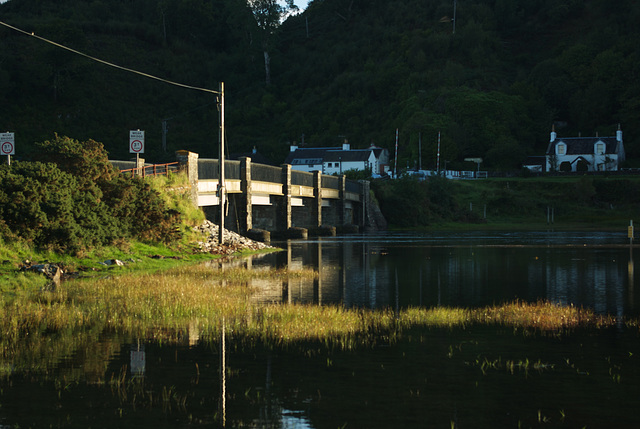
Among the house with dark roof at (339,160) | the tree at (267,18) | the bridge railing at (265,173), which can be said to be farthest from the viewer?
the tree at (267,18)

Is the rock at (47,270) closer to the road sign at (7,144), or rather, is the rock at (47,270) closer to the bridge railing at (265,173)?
the road sign at (7,144)

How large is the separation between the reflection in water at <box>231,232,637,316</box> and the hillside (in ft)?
221

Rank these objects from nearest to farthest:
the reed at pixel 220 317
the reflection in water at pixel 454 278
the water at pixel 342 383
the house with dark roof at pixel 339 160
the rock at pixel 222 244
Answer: the water at pixel 342 383 → the reed at pixel 220 317 → the reflection in water at pixel 454 278 → the rock at pixel 222 244 → the house with dark roof at pixel 339 160

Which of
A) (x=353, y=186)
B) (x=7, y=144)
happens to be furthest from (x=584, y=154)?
(x=7, y=144)

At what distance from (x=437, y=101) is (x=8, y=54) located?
79.2 metres

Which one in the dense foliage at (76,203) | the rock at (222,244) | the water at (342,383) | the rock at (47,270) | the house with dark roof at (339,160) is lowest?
the water at (342,383)

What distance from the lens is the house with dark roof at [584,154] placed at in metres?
129

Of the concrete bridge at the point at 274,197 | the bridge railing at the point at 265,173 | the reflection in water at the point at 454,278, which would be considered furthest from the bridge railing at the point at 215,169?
the reflection in water at the point at 454,278

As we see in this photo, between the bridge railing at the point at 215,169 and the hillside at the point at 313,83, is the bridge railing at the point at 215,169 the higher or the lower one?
the lower one

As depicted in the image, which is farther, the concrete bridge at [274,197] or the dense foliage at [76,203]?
the concrete bridge at [274,197]

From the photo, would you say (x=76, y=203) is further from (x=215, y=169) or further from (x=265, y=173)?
(x=265, y=173)

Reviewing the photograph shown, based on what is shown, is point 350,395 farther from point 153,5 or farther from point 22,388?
point 153,5

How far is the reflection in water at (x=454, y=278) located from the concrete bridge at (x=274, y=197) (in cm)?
809

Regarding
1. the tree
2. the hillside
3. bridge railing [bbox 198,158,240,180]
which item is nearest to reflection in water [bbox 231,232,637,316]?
bridge railing [bbox 198,158,240,180]
